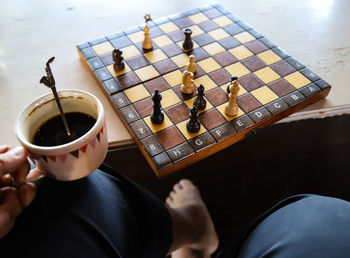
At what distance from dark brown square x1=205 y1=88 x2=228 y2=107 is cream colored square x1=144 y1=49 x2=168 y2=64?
21 centimetres

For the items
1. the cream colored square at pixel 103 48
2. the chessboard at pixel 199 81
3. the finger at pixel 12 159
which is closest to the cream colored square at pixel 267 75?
the chessboard at pixel 199 81

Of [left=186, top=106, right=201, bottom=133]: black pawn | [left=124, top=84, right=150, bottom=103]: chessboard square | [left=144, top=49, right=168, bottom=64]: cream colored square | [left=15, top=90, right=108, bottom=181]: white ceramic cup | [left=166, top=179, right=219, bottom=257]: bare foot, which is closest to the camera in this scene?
[left=15, top=90, right=108, bottom=181]: white ceramic cup

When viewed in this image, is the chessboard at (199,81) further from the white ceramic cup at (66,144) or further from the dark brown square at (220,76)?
the white ceramic cup at (66,144)

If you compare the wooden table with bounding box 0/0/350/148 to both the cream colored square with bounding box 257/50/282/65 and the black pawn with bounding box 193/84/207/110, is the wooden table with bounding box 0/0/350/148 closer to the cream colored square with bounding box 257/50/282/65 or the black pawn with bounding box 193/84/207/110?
the cream colored square with bounding box 257/50/282/65

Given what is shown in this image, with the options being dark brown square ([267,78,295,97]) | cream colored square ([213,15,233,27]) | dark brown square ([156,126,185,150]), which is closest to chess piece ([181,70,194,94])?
dark brown square ([156,126,185,150])

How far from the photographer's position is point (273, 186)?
4.82 ft

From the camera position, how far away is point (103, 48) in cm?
102

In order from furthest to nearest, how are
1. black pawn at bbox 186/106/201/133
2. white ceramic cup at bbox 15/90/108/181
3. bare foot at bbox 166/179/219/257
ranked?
bare foot at bbox 166/179/219/257 → black pawn at bbox 186/106/201/133 → white ceramic cup at bbox 15/90/108/181

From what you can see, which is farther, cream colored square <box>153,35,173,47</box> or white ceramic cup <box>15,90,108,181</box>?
cream colored square <box>153,35,173,47</box>

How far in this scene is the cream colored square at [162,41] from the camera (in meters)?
1.03

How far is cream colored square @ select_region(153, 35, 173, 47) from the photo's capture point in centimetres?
103

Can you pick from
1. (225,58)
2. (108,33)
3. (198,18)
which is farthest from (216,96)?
(108,33)

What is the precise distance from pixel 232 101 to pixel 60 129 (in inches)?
17.2

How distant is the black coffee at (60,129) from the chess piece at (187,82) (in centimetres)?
32
